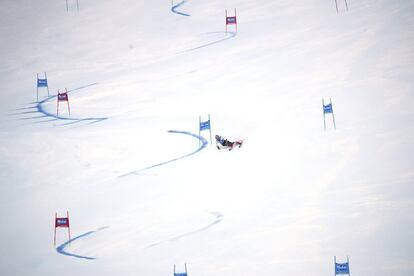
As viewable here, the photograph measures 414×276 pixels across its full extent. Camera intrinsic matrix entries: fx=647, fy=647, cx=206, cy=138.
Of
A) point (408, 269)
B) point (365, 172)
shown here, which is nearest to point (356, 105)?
point (365, 172)

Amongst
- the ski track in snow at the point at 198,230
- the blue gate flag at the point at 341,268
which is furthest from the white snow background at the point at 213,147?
the blue gate flag at the point at 341,268

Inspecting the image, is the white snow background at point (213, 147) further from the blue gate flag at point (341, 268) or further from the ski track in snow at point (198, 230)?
the blue gate flag at point (341, 268)

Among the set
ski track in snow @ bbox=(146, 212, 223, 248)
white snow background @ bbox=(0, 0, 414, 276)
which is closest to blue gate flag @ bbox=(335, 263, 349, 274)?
white snow background @ bbox=(0, 0, 414, 276)

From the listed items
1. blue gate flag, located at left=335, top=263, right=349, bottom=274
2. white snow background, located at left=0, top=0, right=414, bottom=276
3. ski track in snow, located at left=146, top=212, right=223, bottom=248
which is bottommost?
blue gate flag, located at left=335, top=263, right=349, bottom=274

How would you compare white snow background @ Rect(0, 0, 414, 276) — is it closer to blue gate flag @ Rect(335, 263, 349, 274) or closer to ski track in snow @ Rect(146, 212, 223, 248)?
ski track in snow @ Rect(146, 212, 223, 248)

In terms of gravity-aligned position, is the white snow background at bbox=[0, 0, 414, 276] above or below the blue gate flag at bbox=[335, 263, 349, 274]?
above

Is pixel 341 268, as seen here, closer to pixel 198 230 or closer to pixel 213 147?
pixel 198 230

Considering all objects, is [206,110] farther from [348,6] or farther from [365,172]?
[348,6]

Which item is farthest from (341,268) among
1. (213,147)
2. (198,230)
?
(213,147)

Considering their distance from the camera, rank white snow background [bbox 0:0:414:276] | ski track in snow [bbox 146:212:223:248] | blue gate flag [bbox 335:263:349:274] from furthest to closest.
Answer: ski track in snow [bbox 146:212:223:248], white snow background [bbox 0:0:414:276], blue gate flag [bbox 335:263:349:274]
